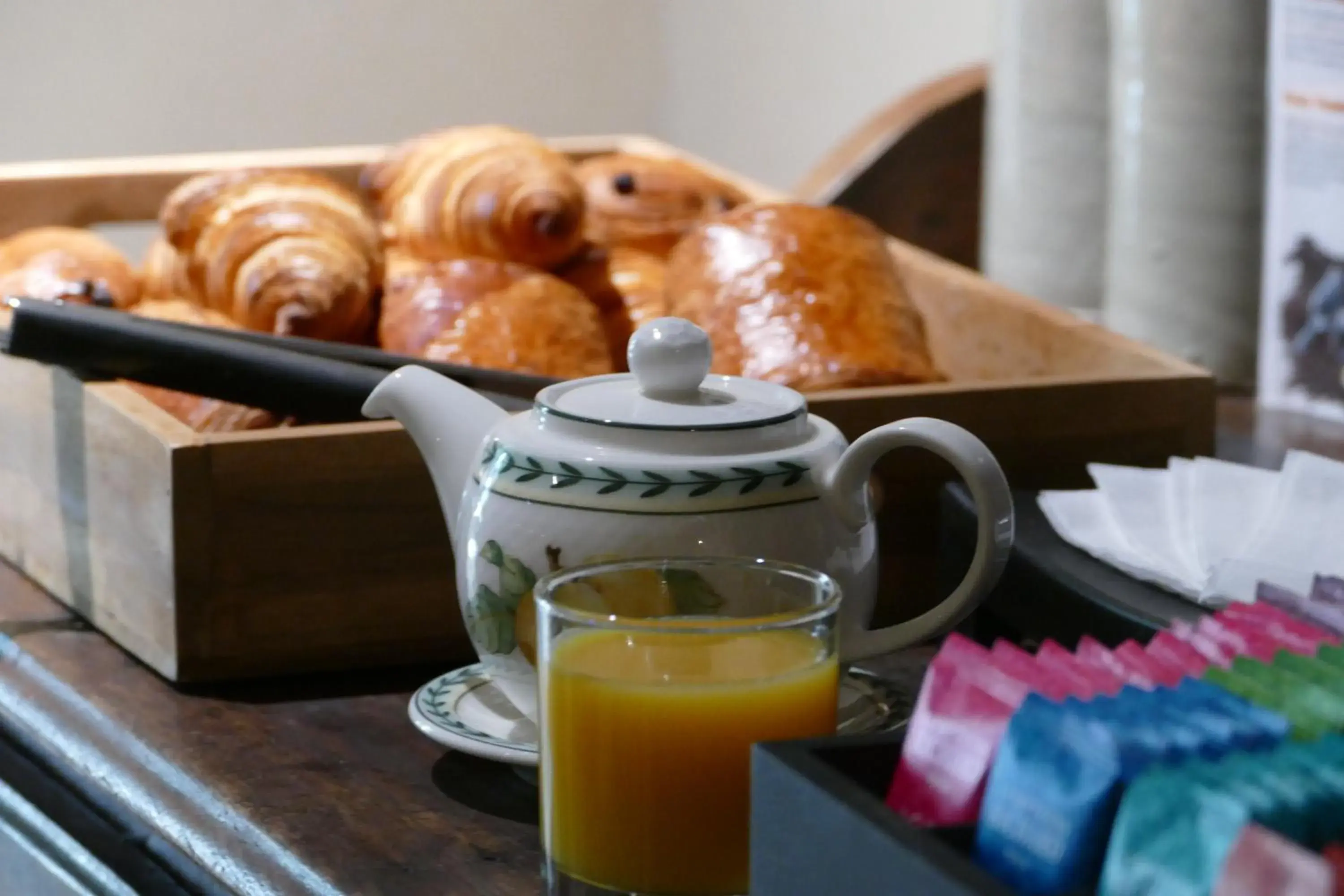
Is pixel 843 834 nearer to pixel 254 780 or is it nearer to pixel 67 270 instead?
pixel 254 780

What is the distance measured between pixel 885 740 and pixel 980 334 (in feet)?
2.33

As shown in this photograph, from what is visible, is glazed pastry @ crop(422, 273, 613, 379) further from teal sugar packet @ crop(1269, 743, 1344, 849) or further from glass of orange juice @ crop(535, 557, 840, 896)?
teal sugar packet @ crop(1269, 743, 1344, 849)

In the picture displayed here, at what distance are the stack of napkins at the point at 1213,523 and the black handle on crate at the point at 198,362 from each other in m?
0.31

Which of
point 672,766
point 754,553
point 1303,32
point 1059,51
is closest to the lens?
point 672,766

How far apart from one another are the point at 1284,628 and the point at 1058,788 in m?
0.12

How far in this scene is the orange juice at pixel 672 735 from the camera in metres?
0.51

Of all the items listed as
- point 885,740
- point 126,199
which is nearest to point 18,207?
point 126,199

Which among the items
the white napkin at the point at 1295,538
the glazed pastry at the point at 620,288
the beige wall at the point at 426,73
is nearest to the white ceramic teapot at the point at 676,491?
the white napkin at the point at 1295,538

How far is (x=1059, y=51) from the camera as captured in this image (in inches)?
57.3

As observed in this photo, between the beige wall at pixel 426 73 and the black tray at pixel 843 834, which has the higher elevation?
the beige wall at pixel 426 73

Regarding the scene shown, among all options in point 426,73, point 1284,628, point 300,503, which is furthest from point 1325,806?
point 426,73

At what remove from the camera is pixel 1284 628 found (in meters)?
0.48

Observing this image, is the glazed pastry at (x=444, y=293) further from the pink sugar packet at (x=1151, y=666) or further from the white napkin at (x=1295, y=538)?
the pink sugar packet at (x=1151, y=666)

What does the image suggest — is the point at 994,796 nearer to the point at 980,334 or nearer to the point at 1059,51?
the point at 980,334
